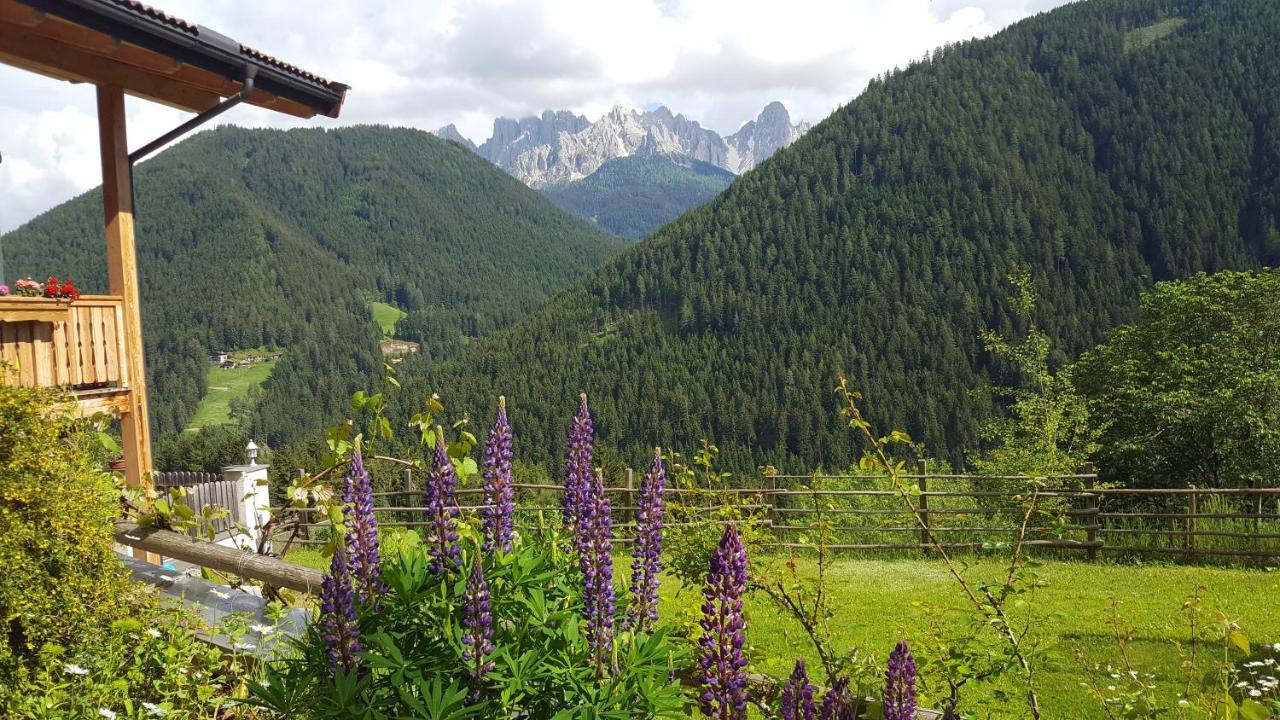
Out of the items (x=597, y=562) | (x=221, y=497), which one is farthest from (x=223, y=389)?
(x=597, y=562)

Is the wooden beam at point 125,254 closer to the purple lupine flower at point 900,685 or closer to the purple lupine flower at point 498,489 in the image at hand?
the purple lupine flower at point 498,489

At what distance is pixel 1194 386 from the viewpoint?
25703 mm

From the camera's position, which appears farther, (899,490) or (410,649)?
(899,490)

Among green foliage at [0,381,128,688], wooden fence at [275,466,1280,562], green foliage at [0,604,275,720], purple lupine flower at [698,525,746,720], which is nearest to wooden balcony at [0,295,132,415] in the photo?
green foliage at [0,381,128,688]

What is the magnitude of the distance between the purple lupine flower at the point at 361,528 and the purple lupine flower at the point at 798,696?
1.08 metres

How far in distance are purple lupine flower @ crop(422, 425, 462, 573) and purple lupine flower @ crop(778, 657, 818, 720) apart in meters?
0.89

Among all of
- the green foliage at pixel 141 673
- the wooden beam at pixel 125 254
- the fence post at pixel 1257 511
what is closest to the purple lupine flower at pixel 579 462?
the green foliage at pixel 141 673

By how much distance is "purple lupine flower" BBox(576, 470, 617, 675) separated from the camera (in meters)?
2.13

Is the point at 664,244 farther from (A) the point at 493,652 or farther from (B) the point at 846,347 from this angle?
(A) the point at 493,652

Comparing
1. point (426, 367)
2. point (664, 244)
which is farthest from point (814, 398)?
Answer: point (426, 367)

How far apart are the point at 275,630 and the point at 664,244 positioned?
5003 inches

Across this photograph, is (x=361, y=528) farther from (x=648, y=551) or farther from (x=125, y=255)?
(x=125, y=255)

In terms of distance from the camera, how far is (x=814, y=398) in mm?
91750

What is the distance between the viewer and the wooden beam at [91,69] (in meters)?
5.02
